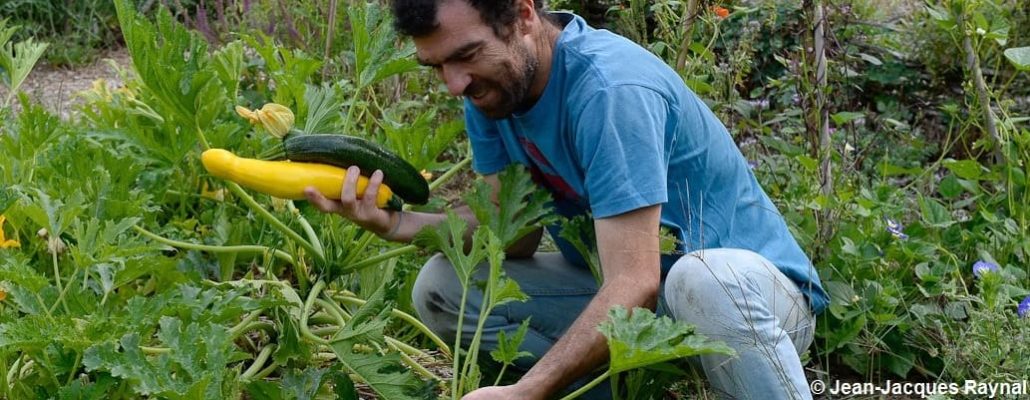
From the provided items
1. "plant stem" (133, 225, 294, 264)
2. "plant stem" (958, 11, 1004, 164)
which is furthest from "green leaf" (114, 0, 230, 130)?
"plant stem" (958, 11, 1004, 164)

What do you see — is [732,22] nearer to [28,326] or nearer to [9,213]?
[9,213]

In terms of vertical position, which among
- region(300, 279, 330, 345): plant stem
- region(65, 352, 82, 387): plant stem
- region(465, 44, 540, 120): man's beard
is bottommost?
region(300, 279, 330, 345): plant stem

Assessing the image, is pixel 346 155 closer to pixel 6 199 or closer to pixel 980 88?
pixel 6 199

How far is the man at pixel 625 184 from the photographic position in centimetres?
260

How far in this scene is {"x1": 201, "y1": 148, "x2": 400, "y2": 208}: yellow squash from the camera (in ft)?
9.40

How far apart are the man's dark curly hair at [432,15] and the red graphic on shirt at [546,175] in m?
0.38

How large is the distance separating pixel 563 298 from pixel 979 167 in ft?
5.12

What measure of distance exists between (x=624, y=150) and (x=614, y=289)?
0.28 meters

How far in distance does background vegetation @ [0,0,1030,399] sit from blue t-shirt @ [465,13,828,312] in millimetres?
178

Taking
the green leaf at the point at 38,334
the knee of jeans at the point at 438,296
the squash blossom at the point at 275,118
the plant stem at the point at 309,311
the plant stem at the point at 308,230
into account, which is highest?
the squash blossom at the point at 275,118

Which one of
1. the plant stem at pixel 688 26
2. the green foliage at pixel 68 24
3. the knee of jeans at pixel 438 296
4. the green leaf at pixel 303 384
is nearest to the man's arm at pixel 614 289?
the green leaf at pixel 303 384

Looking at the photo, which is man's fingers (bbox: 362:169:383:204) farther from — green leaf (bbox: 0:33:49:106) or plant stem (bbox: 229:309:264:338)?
green leaf (bbox: 0:33:49:106)

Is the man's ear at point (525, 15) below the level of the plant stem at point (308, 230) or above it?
above

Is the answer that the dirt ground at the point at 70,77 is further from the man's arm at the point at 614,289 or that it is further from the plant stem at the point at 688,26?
the man's arm at the point at 614,289
